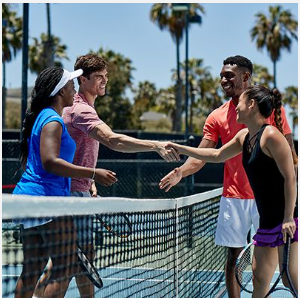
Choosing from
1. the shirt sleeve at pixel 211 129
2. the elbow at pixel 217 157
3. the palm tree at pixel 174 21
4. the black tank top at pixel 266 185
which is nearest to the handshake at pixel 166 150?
the elbow at pixel 217 157

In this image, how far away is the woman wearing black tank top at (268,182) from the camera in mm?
4207

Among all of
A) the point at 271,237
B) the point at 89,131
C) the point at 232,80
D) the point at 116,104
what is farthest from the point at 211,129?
the point at 116,104

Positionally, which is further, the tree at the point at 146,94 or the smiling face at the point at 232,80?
the tree at the point at 146,94

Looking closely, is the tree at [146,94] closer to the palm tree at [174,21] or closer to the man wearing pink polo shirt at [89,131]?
the palm tree at [174,21]

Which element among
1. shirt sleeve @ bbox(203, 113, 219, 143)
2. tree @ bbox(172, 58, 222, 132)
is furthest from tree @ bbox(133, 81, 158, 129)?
shirt sleeve @ bbox(203, 113, 219, 143)

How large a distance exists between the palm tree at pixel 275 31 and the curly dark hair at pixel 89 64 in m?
42.3

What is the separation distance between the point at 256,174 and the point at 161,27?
3955 centimetres

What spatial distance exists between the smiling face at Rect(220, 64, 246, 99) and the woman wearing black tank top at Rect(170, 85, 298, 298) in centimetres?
95

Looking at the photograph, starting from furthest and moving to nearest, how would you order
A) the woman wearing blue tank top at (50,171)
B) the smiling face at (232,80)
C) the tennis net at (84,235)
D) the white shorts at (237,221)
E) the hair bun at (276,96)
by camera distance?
1. the smiling face at (232,80)
2. the white shorts at (237,221)
3. the hair bun at (276,96)
4. the woman wearing blue tank top at (50,171)
5. the tennis net at (84,235)

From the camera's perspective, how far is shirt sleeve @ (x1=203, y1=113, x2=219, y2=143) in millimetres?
5680

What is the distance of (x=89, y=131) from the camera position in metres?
4.71

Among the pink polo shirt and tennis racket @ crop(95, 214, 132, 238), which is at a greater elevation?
the pink polo shirt

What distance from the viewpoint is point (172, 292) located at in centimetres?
512

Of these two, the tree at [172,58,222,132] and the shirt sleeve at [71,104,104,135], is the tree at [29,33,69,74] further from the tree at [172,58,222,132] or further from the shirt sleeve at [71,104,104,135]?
the shirt sleeve at [71,104,104,135]
